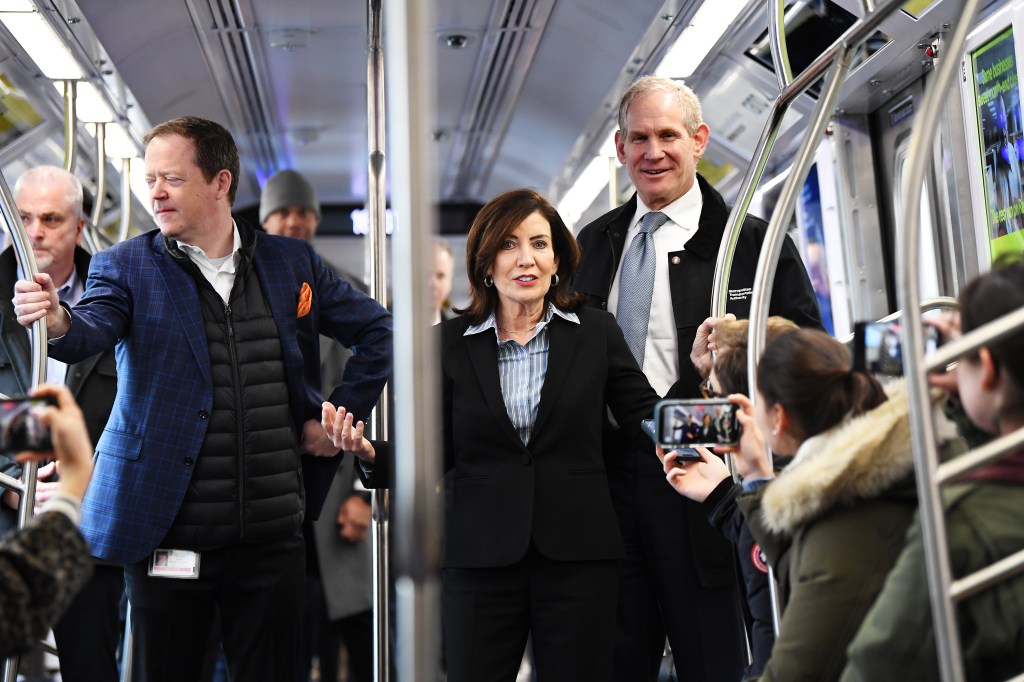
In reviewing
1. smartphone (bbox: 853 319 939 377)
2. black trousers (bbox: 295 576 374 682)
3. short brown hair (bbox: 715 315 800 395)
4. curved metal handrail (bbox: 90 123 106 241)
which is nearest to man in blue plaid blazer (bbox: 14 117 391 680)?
short brown hair (bbox: 715 315 800 395)

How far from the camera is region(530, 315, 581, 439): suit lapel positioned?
3.21 m

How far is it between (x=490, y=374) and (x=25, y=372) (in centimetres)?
172

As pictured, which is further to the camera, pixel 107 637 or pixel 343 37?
pixel 343 37

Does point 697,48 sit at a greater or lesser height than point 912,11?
greater

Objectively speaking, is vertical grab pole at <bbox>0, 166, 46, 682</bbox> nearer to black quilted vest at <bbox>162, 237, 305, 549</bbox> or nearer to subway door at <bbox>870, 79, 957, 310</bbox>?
black quilted vest at <bbox>162, 237, 305, 549</bbox>

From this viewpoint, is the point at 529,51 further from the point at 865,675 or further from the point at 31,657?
the point at 865,675

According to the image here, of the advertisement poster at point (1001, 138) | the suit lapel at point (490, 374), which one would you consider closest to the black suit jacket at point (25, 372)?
the suit lapel at point (490, 374)

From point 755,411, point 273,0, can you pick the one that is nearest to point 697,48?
point 273,0

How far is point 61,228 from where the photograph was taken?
14.2 feet

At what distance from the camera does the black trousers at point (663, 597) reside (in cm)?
327

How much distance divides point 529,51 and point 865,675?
19.5ft

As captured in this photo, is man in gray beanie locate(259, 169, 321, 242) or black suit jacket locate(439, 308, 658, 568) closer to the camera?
black suit jacket locate(439, 308, 658, 568)

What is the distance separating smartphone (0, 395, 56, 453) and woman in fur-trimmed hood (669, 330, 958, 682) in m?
1.29

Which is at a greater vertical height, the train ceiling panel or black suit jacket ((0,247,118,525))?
the train ceiling panel
